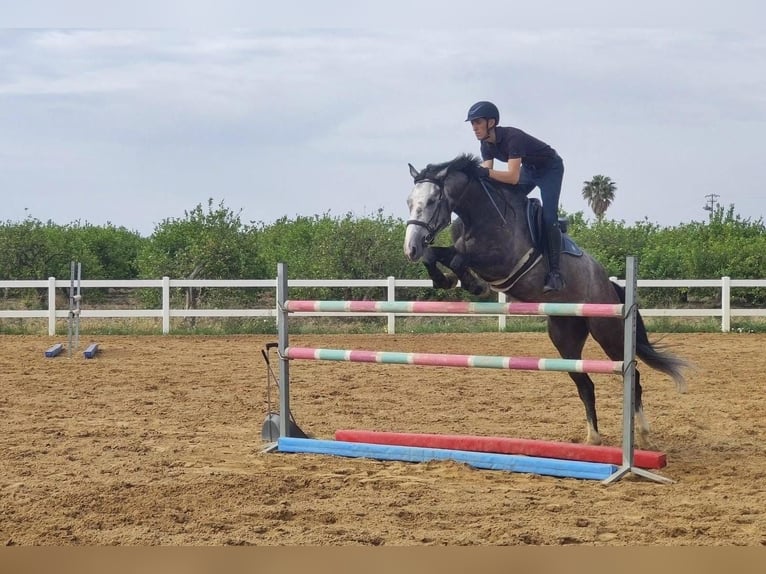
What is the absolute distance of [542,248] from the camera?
18.2ft

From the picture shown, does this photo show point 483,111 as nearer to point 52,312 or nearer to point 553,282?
point 553,282

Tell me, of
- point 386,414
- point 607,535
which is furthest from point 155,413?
point 607,535

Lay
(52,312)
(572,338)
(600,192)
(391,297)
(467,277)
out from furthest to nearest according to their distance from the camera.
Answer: (600,192) < (391,297) < (52,312) < (572,338) < (467,277)

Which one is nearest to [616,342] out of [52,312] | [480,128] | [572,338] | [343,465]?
[572,338]

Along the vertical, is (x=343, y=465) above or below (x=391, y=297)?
below

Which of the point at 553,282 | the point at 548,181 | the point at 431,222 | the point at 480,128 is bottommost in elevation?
the point at 553,282

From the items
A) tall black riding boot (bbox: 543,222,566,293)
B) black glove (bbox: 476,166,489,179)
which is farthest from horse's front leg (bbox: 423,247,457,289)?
tall black riding boot (bbox: 543,222,566,293)

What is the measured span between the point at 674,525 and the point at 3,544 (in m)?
2.98

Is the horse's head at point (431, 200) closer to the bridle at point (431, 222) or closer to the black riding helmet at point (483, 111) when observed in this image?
the bridle at point (431, 222)

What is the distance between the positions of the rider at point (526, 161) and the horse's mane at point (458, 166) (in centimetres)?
6

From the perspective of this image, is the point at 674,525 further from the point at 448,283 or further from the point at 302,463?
the point at 302,463

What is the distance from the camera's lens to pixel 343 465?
549 centimetres

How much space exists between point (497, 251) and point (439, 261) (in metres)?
0.39

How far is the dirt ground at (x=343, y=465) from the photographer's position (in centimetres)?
390
